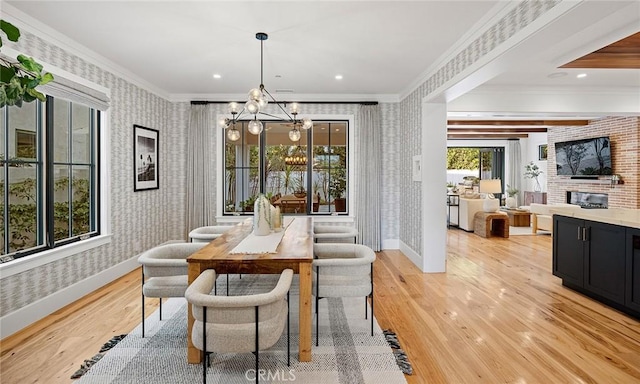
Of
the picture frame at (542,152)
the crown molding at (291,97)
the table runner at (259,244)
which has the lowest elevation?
the table runner at (259,244)

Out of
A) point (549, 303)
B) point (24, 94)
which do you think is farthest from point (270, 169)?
point (24, 94)

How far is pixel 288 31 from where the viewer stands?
3318mm

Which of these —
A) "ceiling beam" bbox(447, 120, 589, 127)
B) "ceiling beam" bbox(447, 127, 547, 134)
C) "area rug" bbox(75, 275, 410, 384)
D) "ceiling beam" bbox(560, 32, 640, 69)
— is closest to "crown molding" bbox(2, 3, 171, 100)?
"area rug" bbox(75, 275, 410, 384)

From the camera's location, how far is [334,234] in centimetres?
380

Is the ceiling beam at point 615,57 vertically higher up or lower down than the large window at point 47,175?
higher up

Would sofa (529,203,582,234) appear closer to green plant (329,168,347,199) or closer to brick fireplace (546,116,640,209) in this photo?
brick fireplace (546,116,640,209)

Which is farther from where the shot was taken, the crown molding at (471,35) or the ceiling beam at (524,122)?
the ceiling beam at (524,122)

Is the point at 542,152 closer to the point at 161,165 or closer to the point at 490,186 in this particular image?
the point at 490,186

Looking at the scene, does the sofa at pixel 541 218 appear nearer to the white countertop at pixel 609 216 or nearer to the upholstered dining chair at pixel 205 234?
the white countertop at pixel 609 216

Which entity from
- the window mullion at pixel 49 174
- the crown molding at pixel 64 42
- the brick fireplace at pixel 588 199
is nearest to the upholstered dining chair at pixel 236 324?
the window mullion at pixel 49 174

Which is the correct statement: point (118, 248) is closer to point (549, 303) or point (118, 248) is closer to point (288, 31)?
point (288, 31)

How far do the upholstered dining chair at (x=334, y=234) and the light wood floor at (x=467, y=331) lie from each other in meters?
0.71

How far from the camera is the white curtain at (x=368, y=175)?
589cm

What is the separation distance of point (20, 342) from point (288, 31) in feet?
11.5
